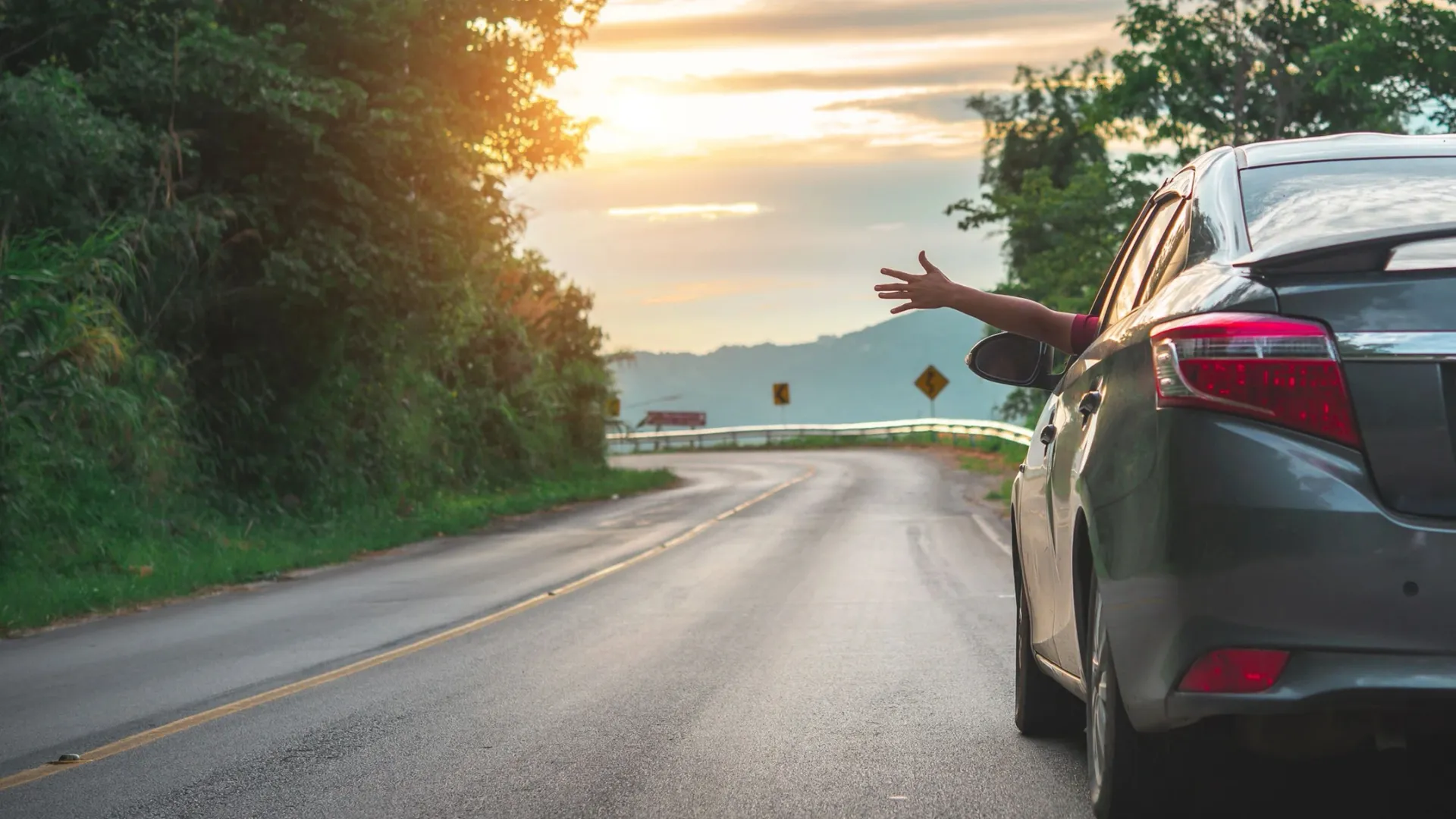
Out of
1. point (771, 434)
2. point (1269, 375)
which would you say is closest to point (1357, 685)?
point (1269, 375)

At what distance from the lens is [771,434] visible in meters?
76.9

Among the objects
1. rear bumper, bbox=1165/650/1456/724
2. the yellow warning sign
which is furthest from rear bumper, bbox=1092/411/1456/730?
the yellow warning sign

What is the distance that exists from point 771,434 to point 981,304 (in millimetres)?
70905

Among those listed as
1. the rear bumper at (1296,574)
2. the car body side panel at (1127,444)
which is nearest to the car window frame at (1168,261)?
the car body side panel at (1127,444)

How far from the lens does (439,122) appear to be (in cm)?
2478

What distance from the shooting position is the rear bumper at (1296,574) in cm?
390

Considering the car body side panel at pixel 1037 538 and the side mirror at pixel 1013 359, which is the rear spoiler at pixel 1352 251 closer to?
the car body side panel at pixel 1037 538

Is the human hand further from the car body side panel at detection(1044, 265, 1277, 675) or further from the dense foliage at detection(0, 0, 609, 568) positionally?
the dense foliage at detection(0, 0, 609, 568)

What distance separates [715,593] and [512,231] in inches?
806

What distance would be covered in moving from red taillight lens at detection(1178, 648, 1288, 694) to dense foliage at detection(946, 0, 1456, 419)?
27.7 m

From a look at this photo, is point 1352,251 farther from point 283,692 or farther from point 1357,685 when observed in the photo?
point 283,692

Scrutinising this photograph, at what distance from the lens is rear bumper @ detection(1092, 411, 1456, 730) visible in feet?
12.8

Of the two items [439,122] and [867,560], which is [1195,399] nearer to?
[867,560]

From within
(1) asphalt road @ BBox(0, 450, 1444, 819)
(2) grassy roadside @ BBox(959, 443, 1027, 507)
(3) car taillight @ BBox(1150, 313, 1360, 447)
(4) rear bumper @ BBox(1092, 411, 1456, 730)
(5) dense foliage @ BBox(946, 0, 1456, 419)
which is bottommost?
(2) grassy roadside @ BBox(959, 443, 1027, 507)
